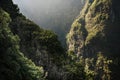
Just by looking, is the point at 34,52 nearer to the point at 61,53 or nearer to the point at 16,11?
the point at 61,53

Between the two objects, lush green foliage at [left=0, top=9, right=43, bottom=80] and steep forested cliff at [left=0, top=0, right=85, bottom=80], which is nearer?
lush green foliage at [left=0, top=9, right=43, bottom=80]

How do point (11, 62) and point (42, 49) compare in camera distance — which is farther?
point (42, 49)

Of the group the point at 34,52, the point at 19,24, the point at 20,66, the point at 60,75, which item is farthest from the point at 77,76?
the point at 20,66

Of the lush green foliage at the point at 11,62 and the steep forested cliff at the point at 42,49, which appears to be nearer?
the lush green foliage at the point at 11,62

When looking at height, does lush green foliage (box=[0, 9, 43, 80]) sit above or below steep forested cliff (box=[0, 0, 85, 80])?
below

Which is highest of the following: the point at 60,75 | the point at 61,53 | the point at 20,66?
the point at 61,53

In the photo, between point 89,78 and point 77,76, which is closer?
point 77,76

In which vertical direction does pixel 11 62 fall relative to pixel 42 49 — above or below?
below

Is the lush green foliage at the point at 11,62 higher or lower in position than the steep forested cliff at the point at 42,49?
lower

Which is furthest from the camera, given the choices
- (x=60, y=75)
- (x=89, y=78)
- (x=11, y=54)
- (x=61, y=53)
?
(x=89, y=78)

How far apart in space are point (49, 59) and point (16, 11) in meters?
20.6

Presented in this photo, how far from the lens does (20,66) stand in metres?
55.0

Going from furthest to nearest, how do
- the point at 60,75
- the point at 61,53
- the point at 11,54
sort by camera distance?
the point at 61,53, the point at 60,75, the point at 11,54

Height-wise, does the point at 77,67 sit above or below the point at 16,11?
below
